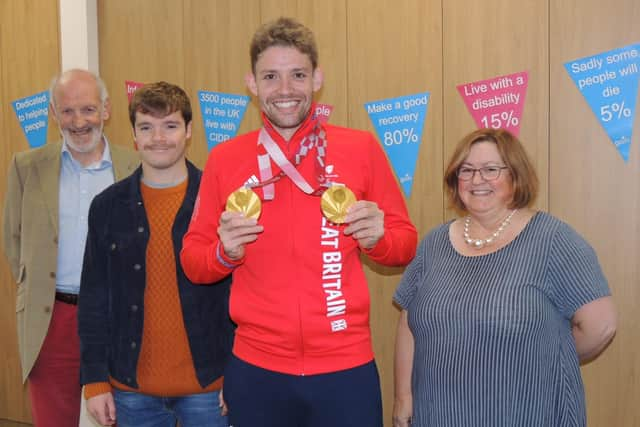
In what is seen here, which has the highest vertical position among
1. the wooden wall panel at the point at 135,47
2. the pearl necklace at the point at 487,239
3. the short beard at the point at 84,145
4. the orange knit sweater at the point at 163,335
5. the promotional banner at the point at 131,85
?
the wooden wall panel at the point at 135,47

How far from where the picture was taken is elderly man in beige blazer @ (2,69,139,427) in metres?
2.62

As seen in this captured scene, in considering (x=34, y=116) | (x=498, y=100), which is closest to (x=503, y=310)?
(x=498, y=100)

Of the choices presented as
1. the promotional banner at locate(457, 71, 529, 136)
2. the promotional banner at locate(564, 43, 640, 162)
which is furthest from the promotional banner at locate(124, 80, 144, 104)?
the promotional banner at locate(564, 43, 640, 162)

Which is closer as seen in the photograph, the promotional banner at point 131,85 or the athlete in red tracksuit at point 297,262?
the athlete in red tracksuit at point 297,262

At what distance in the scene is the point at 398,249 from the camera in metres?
1.80

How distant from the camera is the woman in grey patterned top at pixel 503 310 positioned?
6.15 feet

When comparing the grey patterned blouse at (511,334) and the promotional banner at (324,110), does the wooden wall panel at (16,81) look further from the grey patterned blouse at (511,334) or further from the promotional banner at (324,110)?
the grey patterned blouse at (511,334)

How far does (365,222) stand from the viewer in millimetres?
1619

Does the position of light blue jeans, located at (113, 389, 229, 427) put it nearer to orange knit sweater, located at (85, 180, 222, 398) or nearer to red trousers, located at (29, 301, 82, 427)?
orange knit sweater, located at (85, 180, 222, 398)

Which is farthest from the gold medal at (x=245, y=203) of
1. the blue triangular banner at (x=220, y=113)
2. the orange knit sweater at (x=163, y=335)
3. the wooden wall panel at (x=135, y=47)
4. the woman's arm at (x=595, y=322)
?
the wooden wall panel at (x=135, y=47)

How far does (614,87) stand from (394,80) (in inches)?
47.5

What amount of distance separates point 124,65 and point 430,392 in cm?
344

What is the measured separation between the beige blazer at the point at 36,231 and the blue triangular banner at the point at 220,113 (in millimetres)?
1379

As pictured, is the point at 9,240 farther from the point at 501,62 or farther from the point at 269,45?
the point at 501,62
